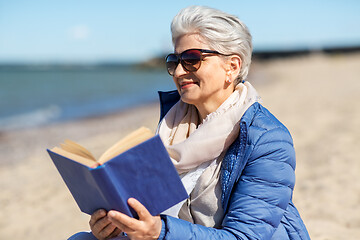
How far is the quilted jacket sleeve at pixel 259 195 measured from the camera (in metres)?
1.61

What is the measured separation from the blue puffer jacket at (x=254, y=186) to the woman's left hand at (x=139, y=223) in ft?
0.15

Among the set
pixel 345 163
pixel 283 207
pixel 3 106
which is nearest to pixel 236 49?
pixel 283 207

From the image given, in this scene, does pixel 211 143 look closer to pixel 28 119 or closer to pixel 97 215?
pixel 97 215

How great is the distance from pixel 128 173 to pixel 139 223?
0.64ft

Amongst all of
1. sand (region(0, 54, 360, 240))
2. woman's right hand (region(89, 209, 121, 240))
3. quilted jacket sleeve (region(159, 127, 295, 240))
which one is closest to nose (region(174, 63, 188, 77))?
quilted jacket sleeve (region(159, 127, 295, 240))

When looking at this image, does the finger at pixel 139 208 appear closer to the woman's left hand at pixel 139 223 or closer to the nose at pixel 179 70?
the woman's left hand at pixel 139 223

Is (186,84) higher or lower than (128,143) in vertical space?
higher

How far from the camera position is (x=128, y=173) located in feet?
4.73

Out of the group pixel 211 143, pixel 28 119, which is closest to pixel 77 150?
pixel 211 143

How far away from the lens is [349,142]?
21.3ft

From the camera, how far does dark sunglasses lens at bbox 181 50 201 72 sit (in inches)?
75.5

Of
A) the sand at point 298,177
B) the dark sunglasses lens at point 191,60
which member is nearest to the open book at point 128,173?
the dark sunglasses lens at point 191,60

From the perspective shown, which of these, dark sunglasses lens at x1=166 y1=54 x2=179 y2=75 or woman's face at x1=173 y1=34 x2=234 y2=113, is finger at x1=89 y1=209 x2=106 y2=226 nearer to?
woman's face at x1=173 y1=34 x2=234 y2=113

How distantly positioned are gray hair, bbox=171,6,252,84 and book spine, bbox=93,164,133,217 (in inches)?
33.8
